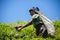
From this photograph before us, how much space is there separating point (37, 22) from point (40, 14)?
1.47ft

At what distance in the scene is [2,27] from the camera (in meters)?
9.64

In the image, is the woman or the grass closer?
the grass

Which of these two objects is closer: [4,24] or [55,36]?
[55,36]

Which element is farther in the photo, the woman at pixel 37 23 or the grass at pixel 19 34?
the woman at pixel 37 23

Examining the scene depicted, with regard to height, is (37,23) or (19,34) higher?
(37,23)

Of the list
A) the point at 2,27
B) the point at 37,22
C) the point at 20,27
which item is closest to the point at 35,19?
the point at 37,22

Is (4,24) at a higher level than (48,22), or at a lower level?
higher

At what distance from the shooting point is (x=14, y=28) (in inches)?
369

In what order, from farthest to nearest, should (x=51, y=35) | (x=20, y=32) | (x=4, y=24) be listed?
1. (x=4, y=24)
2. (x=20, y=32)
3. (x=51, y=35)

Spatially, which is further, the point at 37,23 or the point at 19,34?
the point at 19,34

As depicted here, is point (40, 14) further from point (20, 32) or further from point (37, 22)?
point (20, 32)

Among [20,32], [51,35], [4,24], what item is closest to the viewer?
[51,35]

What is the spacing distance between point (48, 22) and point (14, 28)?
1.36 m

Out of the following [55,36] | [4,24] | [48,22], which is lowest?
[55,36]
